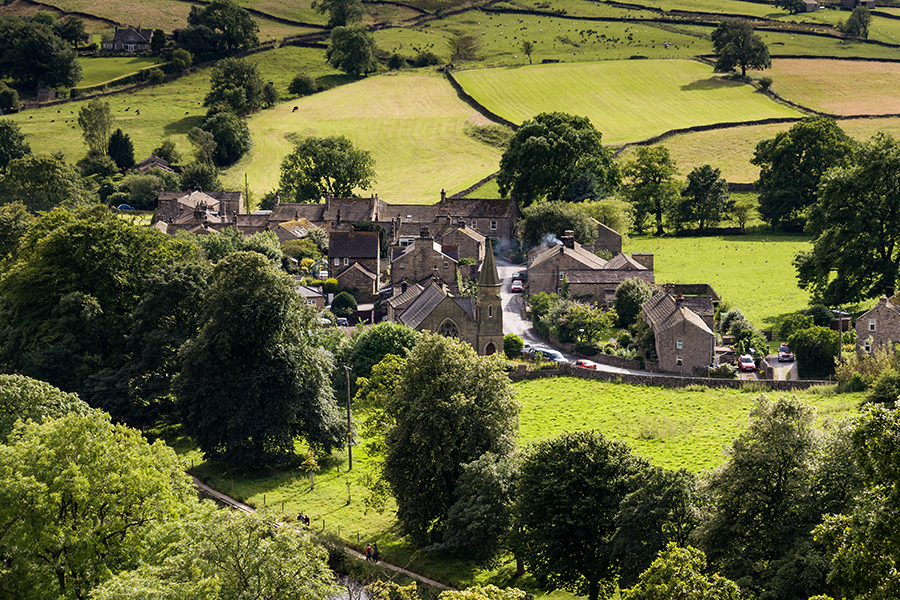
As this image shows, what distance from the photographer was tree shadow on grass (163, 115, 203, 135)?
497 feet

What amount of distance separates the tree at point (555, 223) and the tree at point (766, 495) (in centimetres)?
6350

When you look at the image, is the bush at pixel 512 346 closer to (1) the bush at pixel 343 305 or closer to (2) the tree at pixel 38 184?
(1) the bush at pixel 343 305

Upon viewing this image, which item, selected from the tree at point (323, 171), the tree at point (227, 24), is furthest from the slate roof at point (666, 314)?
the tree at point (227, 24)

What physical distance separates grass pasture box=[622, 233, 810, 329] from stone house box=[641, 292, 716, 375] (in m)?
10.5

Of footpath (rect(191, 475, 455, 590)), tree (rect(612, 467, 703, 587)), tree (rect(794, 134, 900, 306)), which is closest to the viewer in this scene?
tree (rect(612, 467, 703, 587))

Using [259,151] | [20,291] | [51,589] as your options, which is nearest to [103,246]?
[20,291]

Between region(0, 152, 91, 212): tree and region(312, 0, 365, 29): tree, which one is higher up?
region(312, 0, 365, 29): tree

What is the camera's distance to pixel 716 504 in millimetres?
34500

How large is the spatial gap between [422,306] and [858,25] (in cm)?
14603

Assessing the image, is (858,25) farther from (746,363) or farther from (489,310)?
(489,310)

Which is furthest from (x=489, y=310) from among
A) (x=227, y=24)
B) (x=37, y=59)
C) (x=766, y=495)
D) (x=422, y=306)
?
(x=227, y=24)

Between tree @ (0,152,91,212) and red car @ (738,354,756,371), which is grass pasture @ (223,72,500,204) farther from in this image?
red car @ (738,354,756,371)

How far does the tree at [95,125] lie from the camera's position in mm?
142750

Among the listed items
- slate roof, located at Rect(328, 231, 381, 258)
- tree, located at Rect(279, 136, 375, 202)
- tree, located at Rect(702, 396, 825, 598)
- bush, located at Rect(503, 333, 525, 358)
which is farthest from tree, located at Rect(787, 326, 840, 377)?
tree, located at Rect(279, 136, 375, 202)
